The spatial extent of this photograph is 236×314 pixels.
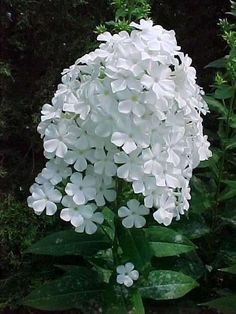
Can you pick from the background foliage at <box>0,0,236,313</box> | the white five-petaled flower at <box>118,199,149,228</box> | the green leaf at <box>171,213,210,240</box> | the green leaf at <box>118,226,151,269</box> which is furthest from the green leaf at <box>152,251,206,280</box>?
the white five-petaled flower at <box>118,199,149,228</box>

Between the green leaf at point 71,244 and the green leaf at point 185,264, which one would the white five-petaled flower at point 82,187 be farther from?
the green leaf at point 185,264

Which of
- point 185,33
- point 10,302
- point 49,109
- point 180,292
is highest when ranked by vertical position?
point 49,109

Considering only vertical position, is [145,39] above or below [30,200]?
above

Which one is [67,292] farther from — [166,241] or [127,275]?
[166,241]

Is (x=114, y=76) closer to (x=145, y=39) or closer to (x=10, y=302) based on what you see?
(x=145, y=39)

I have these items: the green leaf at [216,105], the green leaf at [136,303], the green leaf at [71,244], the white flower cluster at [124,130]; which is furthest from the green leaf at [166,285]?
the green leaf at [216,105]

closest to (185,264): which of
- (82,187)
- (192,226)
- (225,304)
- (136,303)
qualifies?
(192,226)

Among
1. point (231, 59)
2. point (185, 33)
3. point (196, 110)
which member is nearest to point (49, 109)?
point (196, 110)
